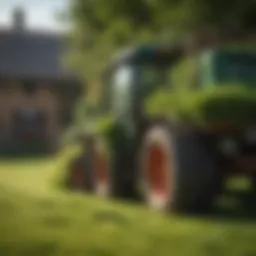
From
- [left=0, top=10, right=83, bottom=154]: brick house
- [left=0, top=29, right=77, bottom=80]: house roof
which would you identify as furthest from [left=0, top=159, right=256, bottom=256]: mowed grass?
[left=0, top=29, right=77, bottom=80]: house roof

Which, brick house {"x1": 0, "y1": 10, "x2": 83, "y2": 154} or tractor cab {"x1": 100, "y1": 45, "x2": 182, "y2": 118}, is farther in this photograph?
brick house {"x1": 0, "y1": 10, "x2": 83, "y2": 154}

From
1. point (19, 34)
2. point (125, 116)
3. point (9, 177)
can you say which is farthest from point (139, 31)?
point (19, 34)

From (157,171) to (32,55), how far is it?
30.8 m

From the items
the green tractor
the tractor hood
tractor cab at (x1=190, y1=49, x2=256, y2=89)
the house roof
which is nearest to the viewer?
the tractor hood

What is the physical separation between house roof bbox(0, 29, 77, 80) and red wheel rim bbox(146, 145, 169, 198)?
26.2 metres

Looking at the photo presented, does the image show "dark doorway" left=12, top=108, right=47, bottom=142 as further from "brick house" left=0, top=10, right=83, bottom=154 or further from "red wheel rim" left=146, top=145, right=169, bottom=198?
"red wheel rim" left=146, top=145, right=169, bottom=198

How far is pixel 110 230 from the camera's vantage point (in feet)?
19.0

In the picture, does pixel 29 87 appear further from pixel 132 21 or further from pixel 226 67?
pixel 226 67

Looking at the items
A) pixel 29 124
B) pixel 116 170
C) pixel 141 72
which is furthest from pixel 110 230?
pixel 29 124

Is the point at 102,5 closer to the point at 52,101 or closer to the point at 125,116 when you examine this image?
the point at 125,116

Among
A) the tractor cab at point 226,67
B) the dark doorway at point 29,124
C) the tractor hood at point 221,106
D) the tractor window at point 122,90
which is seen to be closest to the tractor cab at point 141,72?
the tractor window at point 122,90

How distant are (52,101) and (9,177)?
21.9 m

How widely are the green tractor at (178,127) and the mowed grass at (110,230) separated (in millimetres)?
330

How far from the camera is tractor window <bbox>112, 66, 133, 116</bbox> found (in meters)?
8.50
